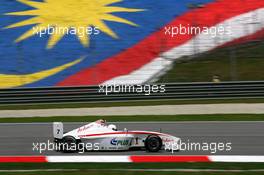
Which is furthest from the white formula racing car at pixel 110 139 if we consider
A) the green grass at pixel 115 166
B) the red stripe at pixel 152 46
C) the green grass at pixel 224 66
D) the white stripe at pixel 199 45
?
the red stripe at pixel 152 46

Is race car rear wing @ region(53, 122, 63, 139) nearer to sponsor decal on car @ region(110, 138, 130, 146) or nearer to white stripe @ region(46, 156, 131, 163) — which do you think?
sponsor decal on car @ region(110, 138, 130, 146)

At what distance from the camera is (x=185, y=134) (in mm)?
10250

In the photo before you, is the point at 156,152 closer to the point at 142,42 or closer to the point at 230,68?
the point at 230,68

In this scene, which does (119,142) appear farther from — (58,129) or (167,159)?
(167,159)

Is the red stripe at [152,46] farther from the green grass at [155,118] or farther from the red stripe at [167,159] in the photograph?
the red stripe at [167,159]

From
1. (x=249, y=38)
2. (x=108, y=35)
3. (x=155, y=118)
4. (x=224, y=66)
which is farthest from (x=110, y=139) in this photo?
(x=249, y=38)

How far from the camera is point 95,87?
57.9 feet

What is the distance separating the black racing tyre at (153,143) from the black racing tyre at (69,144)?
1156mm

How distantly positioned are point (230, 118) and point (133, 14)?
10.1 metres

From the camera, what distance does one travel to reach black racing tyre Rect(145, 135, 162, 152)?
812 centimetres

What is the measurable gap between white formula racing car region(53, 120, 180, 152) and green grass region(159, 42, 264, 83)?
10.5 m

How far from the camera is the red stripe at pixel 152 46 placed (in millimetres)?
19578

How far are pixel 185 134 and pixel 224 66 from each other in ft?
30.9

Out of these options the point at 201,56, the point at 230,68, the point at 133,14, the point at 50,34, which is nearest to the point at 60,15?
the point at 50,34
